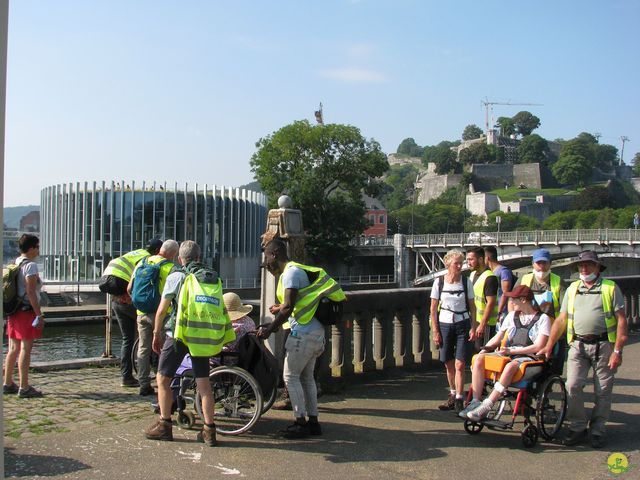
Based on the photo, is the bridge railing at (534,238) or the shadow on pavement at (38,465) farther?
the bridge railing at (534,238)

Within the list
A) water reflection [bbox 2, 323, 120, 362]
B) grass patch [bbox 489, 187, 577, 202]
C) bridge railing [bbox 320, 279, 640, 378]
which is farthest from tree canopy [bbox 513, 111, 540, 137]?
bridge railing [bbox 320, 279, 640, 378]

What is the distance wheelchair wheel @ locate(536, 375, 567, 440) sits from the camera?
6.09 meters

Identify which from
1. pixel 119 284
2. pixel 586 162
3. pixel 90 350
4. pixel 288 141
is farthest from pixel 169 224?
pixel 586 162

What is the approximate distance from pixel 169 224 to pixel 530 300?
4953cm

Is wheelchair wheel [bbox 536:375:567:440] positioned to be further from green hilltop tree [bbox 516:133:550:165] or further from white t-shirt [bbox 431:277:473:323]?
green hilltop tree [bbox 516:133:550:165]

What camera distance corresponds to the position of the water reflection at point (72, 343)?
80.6 feet

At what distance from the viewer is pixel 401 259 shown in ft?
230

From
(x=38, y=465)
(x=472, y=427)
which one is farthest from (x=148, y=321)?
(x=472, y=427)

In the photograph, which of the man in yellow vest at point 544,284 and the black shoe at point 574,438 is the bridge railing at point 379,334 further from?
the black shoe at point 574,438

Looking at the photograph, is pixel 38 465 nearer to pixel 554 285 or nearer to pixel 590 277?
pixel 590 277

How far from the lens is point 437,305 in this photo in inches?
297

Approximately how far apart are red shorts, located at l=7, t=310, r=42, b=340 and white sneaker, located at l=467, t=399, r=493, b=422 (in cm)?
469

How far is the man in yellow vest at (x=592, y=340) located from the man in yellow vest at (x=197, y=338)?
2.88 meters

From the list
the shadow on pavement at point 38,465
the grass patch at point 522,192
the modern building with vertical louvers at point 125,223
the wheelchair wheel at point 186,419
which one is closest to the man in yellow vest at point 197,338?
the wheelchair wheel at point 186,419
